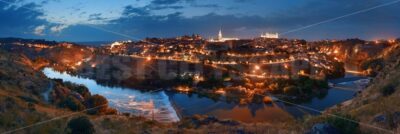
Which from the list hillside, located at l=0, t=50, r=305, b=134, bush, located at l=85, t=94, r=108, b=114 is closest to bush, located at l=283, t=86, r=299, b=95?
bush, located at l=85, t=94, r=108, b=114

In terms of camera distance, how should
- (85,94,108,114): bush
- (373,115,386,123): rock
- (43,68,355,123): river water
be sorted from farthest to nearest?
(43,68,355,123): river water
(85,94,108,114): bush
(373,115,386,123): rock

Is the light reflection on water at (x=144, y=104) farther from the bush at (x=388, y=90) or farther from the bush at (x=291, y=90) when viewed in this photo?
the bush at (x=388, y=90)

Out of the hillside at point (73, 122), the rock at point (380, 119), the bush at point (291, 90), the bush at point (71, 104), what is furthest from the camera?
the bush at point (291, 90)

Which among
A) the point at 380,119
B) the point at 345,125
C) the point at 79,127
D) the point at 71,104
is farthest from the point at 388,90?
the point at 71,104

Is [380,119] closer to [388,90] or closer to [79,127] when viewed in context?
[388,90]

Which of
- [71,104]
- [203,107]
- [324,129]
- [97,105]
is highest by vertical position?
[324,129]

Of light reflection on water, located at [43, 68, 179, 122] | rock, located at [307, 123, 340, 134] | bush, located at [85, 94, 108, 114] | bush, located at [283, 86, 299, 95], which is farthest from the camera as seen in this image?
bush, located at [283, 86, 299, 95]

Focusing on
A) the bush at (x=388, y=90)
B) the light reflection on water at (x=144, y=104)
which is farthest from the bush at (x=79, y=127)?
the light reflection on water at (x=144, y=104)

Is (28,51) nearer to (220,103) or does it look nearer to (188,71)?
(188,71)

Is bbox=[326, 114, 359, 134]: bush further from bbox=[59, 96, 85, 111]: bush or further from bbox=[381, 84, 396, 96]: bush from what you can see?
bbox=[59, 96, 85, 111]: bush
